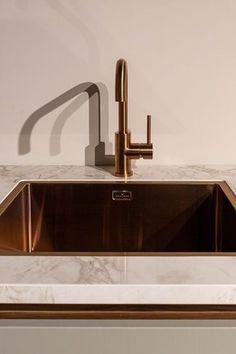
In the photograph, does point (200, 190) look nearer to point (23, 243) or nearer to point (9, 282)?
point (23, 243)

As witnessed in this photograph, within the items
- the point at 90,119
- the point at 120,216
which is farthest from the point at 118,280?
the point at 90,119

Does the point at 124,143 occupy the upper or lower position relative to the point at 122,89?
lower

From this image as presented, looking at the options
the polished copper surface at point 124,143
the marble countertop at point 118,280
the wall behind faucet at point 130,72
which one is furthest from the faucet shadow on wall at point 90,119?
the marble countertop at point 118,280

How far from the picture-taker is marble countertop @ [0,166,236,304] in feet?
2.49

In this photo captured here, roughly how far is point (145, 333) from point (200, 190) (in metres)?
0.56

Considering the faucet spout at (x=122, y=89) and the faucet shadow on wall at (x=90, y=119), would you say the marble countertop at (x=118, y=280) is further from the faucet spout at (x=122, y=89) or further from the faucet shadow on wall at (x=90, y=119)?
the faucet shadow on wall at (x=90, y=119)

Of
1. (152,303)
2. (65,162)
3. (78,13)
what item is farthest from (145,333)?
(78,13)

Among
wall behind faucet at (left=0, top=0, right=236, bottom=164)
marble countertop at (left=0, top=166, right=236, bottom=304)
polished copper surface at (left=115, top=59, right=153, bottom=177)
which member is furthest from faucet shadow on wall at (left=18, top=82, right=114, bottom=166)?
marble countertop at (left=0, top=166, right=236, bottom=304)

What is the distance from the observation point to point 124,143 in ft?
→ 4.27

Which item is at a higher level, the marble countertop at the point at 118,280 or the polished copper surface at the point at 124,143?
the polished copper surface at the point at 124,143

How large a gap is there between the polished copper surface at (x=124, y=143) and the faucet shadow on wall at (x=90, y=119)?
12 centimetres

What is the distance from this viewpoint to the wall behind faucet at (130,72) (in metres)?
1.36

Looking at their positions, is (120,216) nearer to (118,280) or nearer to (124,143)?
(124,143)

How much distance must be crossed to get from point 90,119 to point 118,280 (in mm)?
717
